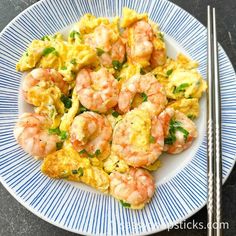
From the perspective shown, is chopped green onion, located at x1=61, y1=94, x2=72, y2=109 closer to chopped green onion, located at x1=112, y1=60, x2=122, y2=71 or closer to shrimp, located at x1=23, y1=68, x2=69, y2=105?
shrimp, located at x1=23, y1=68, x2=69, y2=105

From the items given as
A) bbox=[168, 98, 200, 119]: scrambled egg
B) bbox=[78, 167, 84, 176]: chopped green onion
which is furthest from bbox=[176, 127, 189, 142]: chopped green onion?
bbox=[78, 167, 84, 176]: chopped green onion

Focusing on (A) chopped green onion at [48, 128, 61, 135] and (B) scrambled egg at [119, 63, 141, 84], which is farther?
(B) scrambled egg at [119, 63, 141, 84]

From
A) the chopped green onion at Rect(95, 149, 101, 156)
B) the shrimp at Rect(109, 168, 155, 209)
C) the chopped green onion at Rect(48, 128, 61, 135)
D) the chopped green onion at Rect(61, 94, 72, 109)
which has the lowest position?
the shrimp at Rect(109, 168, 155, 209)

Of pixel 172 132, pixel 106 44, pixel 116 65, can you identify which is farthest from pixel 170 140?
pixel 106 44

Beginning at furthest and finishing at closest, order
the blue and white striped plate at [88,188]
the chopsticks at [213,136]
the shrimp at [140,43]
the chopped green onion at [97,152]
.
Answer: the shrimp at [140,43]
the chopped green onion at [97,152]
the blue and white striped plate at [88,188]
the chopsticks at [213,136]

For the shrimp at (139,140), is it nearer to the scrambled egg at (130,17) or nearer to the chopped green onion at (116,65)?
the chopped green onion at (116,65)

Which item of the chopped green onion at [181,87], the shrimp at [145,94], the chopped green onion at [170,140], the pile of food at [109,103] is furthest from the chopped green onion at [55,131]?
the chopped green onion at [181,87]

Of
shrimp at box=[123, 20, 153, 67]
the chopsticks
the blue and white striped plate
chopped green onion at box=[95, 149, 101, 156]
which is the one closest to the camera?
the chopsticks
